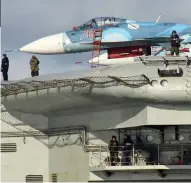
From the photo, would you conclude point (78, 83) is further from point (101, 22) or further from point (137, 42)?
point (101, 22)

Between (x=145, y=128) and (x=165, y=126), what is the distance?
0.74 m

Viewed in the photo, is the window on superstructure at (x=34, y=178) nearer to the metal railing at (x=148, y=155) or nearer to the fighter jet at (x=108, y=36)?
the metal railing at (x=148, y=155)

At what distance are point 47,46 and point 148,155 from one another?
18263 millimetres

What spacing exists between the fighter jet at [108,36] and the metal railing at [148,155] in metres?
13.4

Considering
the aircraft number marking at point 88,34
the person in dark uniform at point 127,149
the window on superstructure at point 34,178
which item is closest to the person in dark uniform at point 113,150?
the person in dark uniform at point 127,149

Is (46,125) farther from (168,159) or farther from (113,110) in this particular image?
(168,159)

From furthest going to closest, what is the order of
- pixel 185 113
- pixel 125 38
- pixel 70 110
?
1. pixel 125 38
2. pixel 70 110
3. pixel 185 113

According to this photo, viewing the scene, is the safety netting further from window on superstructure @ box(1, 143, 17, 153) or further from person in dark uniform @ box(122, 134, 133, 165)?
window on superstructure @ box(1, 143, 17, 153)

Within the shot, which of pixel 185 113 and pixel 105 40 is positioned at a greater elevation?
pixel 105 40

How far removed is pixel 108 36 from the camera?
34688 millimetres

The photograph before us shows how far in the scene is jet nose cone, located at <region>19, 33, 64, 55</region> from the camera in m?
36.8

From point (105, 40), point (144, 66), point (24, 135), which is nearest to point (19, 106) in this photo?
point (24, 135)

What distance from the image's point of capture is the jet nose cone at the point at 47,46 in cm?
3675

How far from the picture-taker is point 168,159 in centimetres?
2011
